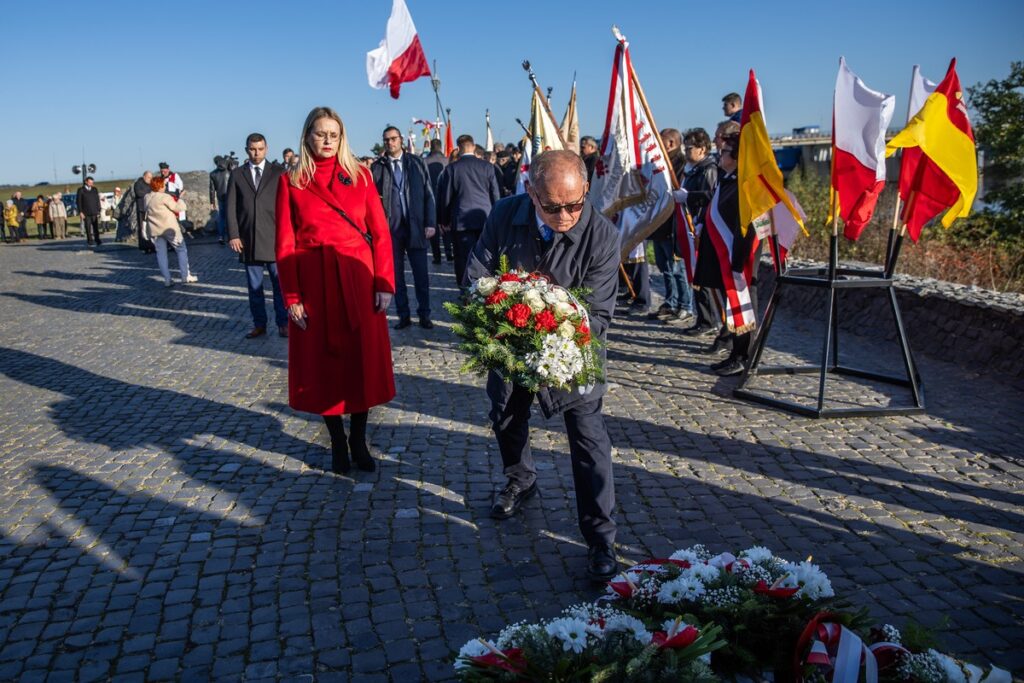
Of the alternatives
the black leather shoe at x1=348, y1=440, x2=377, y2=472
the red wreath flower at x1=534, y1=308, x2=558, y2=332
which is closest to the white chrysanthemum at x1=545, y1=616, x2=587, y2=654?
the red wreath flower at x1=534, y1=308, x2=558, y2=332

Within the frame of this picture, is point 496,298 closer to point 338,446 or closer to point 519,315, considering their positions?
point 519,315

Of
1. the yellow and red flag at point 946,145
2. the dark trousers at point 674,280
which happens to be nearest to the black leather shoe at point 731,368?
the yellow and red flag at point 946,145

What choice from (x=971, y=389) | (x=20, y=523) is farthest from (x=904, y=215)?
(x=20, y=523)

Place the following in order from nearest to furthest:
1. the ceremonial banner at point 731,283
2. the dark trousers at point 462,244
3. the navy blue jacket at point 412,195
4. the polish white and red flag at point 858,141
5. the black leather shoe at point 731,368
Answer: the polish white and red flag at point 858,141 < the ceremonial banner at point 731,283 < the black leather shoe at point 731,368 < the navy blue jacket at point 412,195 < the dark trousers at point 462,244

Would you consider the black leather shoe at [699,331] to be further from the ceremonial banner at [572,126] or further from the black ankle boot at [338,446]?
the black ankle boot at [338,446]

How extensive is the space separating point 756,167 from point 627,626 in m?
4.71

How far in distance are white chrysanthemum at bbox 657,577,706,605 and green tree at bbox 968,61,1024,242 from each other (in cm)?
1525

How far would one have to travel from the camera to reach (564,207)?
3578 mm

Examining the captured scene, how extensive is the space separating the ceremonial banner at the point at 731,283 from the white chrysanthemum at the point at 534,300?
432 centimetres

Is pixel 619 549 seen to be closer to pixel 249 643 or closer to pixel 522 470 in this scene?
pixel 522 470

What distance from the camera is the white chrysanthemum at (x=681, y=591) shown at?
269cm

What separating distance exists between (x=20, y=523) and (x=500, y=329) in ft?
10.8

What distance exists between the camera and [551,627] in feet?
8.32

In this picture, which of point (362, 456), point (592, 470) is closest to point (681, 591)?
point (592, 470)
